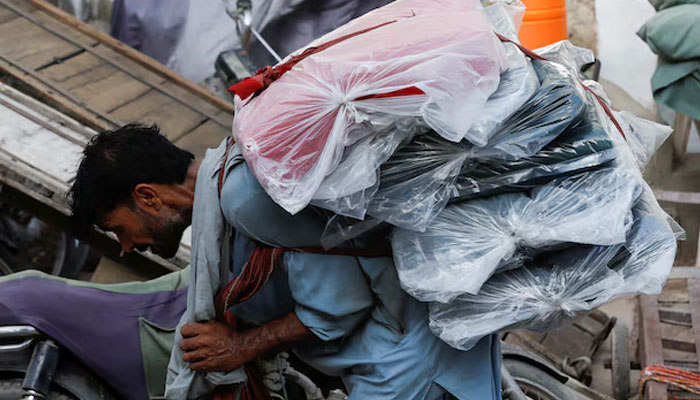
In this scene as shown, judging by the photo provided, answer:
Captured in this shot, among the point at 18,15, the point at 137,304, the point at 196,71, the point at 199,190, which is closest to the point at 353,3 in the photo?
the point at 196,71

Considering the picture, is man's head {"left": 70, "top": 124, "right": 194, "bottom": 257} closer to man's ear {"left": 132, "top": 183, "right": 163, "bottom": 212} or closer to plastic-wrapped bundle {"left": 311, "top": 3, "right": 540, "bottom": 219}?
man's ear {"left": 132, "top": 183, "right": 163, "bottom": 212}

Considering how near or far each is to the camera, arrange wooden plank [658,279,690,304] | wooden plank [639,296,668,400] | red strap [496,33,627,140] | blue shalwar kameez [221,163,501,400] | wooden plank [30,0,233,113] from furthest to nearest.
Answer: wooden plank [30,0,233,113] → wooden plank [658,279,690,304] → wooden plank [639,296,668,400] → red strap [496,33,627,140] → blue shalwar kameez [221,163,501,400]

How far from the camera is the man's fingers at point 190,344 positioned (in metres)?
2.11

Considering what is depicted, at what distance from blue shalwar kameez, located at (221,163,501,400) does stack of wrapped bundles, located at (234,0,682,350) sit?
4.5 inches

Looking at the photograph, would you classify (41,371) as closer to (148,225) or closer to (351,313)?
(148,225)

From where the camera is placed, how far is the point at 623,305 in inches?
192

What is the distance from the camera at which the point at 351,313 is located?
2045mm

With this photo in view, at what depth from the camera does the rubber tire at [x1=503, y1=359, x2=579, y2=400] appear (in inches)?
120

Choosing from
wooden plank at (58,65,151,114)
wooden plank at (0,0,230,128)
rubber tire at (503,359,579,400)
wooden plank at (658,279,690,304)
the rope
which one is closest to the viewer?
rubber tire at (503,359,579,400)

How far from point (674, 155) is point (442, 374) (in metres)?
4.23

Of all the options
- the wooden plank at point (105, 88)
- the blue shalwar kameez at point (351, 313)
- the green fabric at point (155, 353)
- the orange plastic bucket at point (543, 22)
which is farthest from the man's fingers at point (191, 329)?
the orange plastic bucket at point (543, 22)

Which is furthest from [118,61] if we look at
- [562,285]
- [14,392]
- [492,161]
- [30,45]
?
[562,285]

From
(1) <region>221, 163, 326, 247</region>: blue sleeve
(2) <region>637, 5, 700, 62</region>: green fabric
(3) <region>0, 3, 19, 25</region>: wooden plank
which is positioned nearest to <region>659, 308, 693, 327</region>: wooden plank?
(2) <region>637, 5, 700, 62</region>: green fabric

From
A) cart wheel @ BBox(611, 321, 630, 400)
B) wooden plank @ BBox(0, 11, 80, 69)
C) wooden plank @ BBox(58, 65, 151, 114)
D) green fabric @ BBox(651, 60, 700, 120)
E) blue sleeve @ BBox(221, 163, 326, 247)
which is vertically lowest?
cart wheel @ BBox(611, 321, 630, 400)
